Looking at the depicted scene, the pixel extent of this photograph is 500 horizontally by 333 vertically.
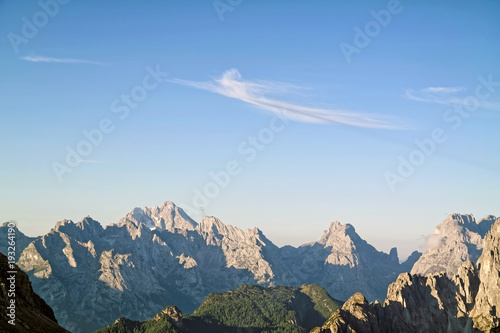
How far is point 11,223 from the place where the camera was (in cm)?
17525

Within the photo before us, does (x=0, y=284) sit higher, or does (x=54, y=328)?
(x=0, y=284)

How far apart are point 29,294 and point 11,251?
2092cm

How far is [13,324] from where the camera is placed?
Answer: 507 feet

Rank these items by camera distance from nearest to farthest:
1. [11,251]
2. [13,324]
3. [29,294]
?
[13,324] → [11,251] → [29,294]


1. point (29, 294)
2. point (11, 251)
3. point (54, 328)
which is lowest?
point (54, 328)

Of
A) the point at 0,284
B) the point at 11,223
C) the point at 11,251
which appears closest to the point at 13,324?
the point at 0,284

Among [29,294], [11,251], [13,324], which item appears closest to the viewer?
[13,324]

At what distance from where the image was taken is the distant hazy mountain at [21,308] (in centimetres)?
15599

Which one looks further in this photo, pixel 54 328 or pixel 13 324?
pixel 54 328

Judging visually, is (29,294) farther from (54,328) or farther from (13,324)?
(13,324)

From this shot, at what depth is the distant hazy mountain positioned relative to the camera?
156 meters

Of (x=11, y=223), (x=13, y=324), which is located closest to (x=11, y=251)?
(x=11, y=223)

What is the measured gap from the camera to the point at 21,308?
16838 cm

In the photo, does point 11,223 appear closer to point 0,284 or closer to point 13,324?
point 0,284
